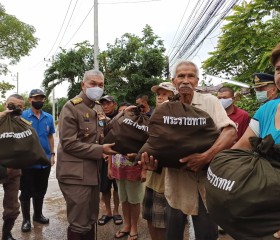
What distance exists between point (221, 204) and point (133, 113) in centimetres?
135

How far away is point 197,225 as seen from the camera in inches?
86.0

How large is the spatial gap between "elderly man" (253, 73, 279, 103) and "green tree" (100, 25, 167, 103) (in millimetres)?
4439

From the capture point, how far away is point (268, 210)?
1.27 meters

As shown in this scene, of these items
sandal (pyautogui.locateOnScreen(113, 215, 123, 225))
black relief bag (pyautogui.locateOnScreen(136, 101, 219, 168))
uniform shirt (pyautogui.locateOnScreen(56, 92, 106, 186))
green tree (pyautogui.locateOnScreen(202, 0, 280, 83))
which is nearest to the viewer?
black relief bag (pyautogui.locateOnScreen(136, 101, 219, 168))

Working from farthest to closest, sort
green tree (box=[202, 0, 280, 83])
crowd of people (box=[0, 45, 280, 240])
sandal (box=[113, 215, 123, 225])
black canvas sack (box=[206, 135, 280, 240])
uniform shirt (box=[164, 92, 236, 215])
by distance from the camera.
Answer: green tree (box=[202, 0, 280, 83])
sandal (box=[113, 215, 123, 225])
uniform shirt (box=[164, 92, 236, 215])
crowd of people (box=[0, 45, 280, 240])
black canvas sack (box=[206, 135, 280, 240])

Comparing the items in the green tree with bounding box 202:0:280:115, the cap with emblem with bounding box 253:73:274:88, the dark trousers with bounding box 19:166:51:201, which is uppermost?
the green tree with bounding box 202:0:280:115

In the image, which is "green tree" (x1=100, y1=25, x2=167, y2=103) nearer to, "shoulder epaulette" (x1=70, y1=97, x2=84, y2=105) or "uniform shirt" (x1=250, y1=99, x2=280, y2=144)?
"shoulder epaulette" (x1=70, y1=97, x2=84, y2=105)

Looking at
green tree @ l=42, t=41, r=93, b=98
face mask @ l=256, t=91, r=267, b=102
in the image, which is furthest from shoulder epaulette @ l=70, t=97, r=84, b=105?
green tree @ l=42, t=41, r=93, b=98

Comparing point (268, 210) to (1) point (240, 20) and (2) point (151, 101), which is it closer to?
(1) point (240, 20)

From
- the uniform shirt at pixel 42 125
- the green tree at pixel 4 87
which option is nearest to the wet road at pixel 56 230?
the uniform shirt at pixel 42 125

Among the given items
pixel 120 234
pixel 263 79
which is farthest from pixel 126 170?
pixel 263 79

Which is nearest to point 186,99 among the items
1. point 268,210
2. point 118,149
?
point 118,149

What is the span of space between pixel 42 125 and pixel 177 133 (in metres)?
2.90

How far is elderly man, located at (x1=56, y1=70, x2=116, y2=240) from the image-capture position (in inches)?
108
